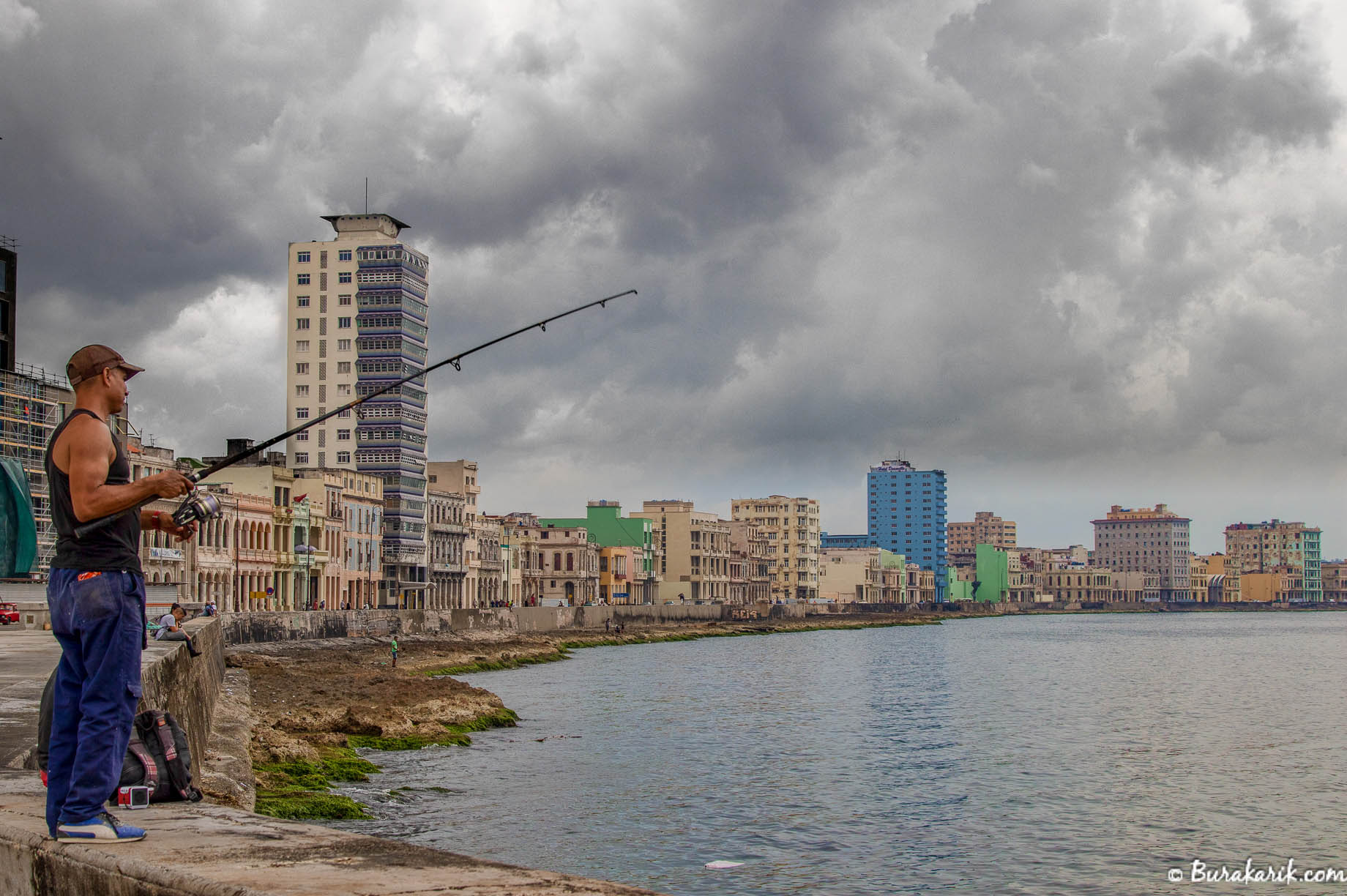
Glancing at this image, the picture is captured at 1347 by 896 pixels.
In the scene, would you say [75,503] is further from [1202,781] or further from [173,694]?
[1202,781]

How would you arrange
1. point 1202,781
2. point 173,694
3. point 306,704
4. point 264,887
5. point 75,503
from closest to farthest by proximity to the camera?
point 264,887 < point 75,503 < point 173,694 < point 1202,781 < point 306,704

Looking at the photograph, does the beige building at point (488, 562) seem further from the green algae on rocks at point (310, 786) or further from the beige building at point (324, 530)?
the green algae on rocks at point (310, 786)

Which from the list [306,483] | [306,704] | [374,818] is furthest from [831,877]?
[306,483]

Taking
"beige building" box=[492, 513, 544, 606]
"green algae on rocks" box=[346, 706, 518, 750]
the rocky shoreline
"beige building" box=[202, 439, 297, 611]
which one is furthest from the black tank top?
"beige building" box=[492, 513, 544, 606]

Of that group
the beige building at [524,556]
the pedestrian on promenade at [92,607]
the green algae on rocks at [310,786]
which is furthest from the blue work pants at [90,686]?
the beige building at [524,556]

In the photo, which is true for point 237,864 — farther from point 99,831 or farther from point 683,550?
point 683,550

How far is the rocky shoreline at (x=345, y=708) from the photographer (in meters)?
26.7

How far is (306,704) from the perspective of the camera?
41.6 m

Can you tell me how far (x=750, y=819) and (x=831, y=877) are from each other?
552cm

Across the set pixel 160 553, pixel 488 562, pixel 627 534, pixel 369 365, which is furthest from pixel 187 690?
pixel 627 534

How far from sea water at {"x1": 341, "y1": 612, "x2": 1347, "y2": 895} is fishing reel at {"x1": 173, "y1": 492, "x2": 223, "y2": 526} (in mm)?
13609

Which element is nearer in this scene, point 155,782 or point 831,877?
point 155,782

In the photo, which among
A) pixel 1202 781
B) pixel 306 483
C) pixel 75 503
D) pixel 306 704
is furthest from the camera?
pixel 306 483

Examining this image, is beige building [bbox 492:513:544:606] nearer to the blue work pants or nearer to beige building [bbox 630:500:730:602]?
beige building [bbox 630:500:730:602]
